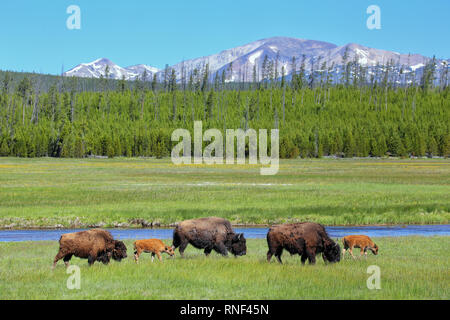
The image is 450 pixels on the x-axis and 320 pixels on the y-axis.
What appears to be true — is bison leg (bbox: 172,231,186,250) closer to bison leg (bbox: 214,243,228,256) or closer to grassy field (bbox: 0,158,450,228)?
bison leg (bbox: 214,243,228,256)

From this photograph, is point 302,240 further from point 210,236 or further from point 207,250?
point 207,250

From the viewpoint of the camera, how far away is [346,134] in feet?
516

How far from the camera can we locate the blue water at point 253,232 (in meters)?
30.2

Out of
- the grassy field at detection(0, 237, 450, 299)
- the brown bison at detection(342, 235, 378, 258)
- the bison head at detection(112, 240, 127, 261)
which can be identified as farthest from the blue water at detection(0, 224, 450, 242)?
the bison head at detection(112, 240, 127, 261)

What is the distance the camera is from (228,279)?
15562mm

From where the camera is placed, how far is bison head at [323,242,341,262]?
1830cm

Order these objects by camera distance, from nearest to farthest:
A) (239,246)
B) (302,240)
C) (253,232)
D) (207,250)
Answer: (302,240), (239,246), (207,250), (253,232)

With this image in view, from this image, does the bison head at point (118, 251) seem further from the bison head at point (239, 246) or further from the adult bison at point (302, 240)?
the adult bison at point (302, 240)

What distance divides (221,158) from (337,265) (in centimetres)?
13080

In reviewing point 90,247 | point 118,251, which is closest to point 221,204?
point 118,251

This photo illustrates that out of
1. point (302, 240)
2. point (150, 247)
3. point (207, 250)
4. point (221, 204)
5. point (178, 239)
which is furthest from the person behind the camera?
point (221, 204)

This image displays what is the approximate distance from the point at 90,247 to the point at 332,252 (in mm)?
7942

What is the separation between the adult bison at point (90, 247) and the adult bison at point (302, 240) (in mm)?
5158
